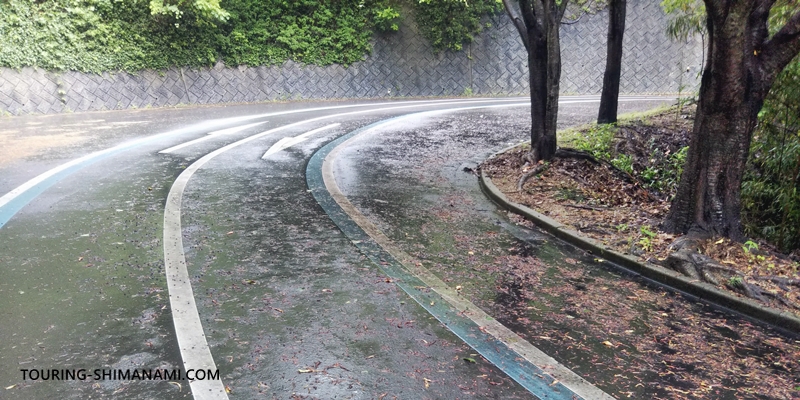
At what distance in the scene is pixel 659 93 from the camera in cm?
2723

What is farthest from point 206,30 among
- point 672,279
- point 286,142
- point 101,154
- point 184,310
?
point 672,279

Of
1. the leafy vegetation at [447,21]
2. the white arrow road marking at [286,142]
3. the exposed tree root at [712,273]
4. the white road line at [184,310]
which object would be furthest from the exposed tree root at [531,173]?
the leafy vegetation at [447,21]

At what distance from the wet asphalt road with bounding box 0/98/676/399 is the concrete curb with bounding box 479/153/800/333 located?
0.41 meters

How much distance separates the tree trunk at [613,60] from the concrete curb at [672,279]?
20.0 feet

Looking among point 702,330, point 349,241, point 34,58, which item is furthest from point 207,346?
point 34,58

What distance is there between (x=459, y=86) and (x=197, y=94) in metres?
11.5

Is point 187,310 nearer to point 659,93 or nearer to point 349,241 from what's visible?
point 349,241

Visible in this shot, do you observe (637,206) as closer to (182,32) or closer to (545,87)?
(545,87)

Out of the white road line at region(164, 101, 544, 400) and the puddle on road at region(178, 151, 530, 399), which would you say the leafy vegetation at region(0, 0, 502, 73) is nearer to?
the white road line at region(164, 101, 544, 400)

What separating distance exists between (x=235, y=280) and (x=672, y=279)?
12.2ft

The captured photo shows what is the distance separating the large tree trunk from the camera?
5055 mm

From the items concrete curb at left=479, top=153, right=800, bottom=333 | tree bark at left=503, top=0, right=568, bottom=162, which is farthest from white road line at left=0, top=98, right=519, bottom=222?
tree bark at left=503, top=0, right=568, bottom=162

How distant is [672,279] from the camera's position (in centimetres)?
486

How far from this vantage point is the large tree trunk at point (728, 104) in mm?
5055
